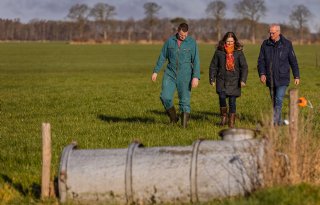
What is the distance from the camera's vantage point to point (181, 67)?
11828mm

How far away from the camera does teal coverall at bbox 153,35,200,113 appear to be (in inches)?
464

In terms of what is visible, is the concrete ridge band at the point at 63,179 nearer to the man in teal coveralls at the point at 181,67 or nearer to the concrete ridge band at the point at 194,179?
the concrete ridge band at the point at 194,179

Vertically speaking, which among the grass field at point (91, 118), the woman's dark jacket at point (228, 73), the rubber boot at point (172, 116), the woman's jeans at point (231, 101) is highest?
the woman's dark jacket at point (228, 73)

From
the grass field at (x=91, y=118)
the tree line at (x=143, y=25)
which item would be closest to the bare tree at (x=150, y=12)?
the tree line at (x=143, y=25)

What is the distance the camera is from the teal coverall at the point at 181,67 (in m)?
11.8

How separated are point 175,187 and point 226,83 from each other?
19.3 ft

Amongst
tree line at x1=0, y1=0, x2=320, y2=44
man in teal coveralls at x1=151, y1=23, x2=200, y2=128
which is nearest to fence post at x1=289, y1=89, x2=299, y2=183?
man in teal coveralls at x1=151, y1=23, x2=200, y2=128

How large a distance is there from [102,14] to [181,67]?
17269 cm

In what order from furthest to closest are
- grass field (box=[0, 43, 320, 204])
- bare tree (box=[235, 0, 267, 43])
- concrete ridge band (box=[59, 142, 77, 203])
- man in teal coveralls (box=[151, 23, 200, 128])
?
bare tree (box=[235, 0, 267, 43])
man in teal coveralls (box=[151, 23, 200, 128])
grass field (box=[0, 43, 320, 204])
concrete ridge band (box=[59, 142, 77, 203])

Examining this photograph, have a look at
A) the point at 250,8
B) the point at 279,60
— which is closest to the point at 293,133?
the point at 279,60

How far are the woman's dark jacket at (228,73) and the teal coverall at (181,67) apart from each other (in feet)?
1.61

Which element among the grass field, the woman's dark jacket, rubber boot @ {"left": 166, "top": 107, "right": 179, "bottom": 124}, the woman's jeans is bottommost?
the grass field

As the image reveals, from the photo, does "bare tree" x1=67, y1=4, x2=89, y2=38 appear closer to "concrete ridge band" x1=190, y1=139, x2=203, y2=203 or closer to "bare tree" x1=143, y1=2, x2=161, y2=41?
"bare tree" x1=143, y1=2, x2=161, y2=41

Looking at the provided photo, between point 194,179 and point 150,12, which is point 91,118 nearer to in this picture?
point 194,179
